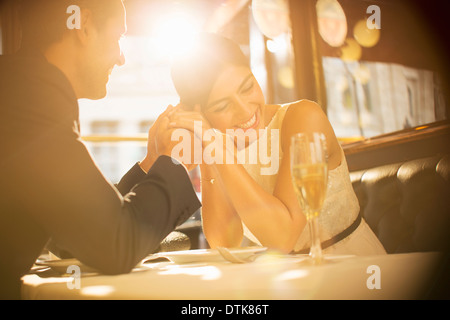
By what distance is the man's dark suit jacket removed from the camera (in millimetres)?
754

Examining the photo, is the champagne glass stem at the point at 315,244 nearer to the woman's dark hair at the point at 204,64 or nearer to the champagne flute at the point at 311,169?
the champagne flute at the point at 311,169

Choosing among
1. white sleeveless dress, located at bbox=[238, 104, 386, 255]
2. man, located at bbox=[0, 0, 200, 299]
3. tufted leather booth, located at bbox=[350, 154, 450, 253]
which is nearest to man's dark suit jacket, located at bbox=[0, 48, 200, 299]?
man, located at bbox=[0, 0, 200, 299]

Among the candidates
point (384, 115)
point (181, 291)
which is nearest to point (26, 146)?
Answer: point (181, 291)

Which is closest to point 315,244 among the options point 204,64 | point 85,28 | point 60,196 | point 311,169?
point 311,169

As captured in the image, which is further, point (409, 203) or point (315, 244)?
point (409, 203)

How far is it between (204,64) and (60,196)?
123cm

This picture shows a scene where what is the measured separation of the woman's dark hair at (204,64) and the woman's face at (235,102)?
0.03 metres

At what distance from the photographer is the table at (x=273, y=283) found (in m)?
0.59

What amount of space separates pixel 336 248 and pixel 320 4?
254cm

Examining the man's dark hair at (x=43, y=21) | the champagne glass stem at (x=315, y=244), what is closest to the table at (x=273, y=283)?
the champagne glass stem at (x=315, y=244)

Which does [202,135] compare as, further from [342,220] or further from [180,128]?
[342,220]

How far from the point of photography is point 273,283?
0.60 meters

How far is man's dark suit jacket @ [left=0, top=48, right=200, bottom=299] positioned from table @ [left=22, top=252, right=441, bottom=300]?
66 mm
